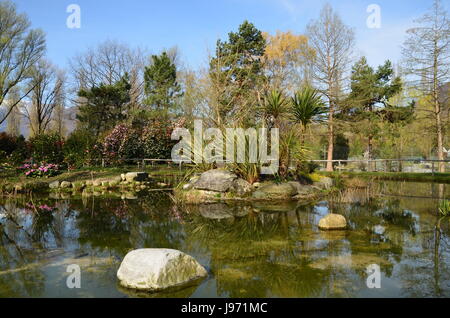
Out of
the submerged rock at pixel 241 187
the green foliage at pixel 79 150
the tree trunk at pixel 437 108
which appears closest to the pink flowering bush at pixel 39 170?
the green foliage at pixel 79 150

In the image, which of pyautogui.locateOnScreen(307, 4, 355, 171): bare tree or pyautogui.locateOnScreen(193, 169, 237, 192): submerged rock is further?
pyautogui.locateOnScreen(307, 4, 355, 171): bare tree

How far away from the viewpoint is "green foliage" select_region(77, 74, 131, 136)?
2653 cm

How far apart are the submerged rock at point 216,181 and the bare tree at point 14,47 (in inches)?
802

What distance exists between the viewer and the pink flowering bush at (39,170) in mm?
14680

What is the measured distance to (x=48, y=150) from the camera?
54.5 feet

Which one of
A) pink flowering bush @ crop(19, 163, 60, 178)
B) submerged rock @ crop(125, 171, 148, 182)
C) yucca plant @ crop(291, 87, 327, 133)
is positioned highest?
yucca plant @ crop(291, 87, 327, 133)

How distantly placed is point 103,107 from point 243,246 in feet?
82.4

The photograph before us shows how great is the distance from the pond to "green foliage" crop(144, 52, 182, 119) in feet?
63.0

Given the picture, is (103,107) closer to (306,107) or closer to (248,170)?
(248,170)

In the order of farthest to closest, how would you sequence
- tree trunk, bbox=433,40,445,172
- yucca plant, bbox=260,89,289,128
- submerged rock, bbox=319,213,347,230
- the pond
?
tree trunk, bbox=433,40,445,172 → yucca plant, bbox=260,89,289,128 → submerged rock, bbox=319,213,347,230 → the pond

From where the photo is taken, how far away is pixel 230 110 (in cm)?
1941

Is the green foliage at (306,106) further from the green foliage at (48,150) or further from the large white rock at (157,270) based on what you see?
the green foliage at (48,150)

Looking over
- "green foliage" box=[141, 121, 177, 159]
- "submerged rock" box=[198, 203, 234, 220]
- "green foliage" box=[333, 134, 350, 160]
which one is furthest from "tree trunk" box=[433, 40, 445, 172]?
"green foliage" box=[141, 121, 177, 159]

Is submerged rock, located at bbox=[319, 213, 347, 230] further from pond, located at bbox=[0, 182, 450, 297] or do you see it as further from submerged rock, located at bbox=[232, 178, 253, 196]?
submerged rock, located at bbox=[232, 178, 253, 196]
